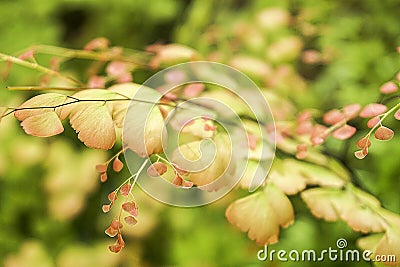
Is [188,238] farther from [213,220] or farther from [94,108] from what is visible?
[94,108]

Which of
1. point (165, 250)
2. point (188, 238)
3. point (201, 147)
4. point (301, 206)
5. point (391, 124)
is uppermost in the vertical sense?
A: point (201, 147)

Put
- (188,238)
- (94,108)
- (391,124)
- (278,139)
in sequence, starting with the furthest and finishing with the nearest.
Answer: (188,238), (391,124), (278,139), (94,108)

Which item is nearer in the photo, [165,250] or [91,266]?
[91,266]

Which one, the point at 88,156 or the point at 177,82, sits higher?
the point at 177,82

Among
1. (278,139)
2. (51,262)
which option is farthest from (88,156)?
(278,139)

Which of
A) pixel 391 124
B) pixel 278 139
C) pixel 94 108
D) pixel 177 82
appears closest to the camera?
pixel 94 108

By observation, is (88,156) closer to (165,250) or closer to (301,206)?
(165,250)

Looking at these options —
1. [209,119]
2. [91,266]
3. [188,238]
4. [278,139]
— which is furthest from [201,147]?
[91,266]
